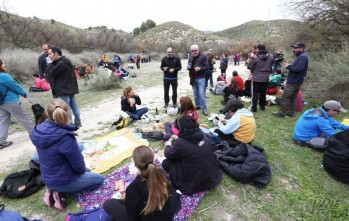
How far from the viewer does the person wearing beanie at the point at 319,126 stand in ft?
13.7

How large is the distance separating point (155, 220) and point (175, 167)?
38.9 inches

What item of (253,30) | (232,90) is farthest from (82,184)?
(253,30)

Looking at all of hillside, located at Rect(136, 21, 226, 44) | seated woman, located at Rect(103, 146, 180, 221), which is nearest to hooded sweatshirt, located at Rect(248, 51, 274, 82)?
seated woman, located at Rect(103, 146, 180, 221)

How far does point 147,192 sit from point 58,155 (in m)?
1.38

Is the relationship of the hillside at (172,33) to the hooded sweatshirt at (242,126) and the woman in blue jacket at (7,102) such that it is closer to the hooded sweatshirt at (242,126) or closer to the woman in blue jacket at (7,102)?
the woman in blue jacket at (7,102)

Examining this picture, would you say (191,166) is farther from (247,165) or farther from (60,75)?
(60,75)

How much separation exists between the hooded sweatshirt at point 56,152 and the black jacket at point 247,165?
2230 mm

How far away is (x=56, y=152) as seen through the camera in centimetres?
266

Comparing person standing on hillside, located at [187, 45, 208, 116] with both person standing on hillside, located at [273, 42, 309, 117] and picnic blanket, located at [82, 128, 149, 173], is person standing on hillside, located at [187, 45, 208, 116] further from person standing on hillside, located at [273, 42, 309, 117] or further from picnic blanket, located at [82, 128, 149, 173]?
picnic blanket, located at [82, 128, 149, 173]

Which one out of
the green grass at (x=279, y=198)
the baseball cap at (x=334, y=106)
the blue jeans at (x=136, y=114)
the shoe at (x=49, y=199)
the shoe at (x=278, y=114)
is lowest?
the green grass at (x=279, y=198)

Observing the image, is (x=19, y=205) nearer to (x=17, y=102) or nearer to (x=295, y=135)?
(x=17, y=102)

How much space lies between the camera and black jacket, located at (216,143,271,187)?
330 cm

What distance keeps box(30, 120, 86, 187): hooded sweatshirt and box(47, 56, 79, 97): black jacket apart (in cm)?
270

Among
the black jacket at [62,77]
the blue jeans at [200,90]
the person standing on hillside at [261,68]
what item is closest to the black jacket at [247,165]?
the blue jeans at [200,90]
